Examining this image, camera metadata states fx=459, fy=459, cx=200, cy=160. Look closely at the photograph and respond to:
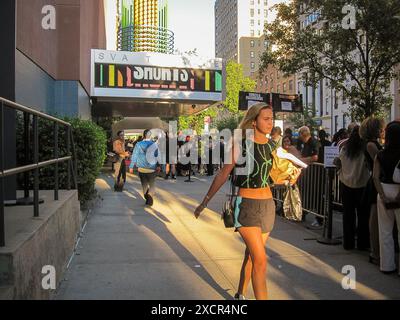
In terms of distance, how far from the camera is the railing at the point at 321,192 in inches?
270

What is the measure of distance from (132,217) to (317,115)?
62.5 meters

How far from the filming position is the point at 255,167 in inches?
152

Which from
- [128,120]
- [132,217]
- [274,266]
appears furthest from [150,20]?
[274,266]

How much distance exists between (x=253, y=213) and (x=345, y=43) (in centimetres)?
1237

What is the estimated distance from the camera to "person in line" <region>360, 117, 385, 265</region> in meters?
5.68

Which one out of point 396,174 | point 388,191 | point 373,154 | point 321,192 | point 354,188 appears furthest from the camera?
point 321,192

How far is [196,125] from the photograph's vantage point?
51.8 m

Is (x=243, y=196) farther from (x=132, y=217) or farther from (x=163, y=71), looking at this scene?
(x=163, y=71)

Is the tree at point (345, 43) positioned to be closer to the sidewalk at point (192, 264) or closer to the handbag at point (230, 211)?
the sidewalk at point (192, 264)

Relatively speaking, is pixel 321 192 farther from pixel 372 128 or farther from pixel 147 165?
pixel 147 165

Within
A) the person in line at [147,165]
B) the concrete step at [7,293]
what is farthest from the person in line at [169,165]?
the concrete step at [7,293]

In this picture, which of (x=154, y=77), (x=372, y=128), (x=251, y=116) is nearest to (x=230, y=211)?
(x=251, y=116)

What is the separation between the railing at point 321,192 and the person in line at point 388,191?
1.41m

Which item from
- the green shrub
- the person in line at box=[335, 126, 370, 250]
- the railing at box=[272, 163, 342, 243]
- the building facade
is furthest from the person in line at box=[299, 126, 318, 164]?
the building facade
